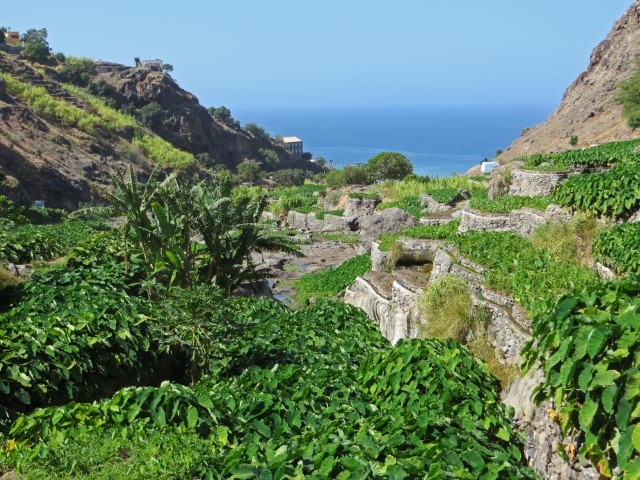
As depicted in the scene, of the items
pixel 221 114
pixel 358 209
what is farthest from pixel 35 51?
pixel 358 209

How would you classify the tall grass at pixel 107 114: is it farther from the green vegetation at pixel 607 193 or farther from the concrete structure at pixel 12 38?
the green vegetation at pixel 607 193

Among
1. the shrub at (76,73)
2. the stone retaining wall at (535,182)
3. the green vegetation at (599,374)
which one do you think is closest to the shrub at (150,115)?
the shrub at (76,73)

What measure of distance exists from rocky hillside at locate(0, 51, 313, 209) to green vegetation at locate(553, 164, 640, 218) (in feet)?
36.4

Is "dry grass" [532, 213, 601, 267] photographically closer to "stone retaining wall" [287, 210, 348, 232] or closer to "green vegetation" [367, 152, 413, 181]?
"stone retaining wall" [287, 210, 348, 232]

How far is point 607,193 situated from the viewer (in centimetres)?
1355

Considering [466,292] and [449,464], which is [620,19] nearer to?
[466,292]

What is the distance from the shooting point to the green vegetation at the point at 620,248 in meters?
10.2

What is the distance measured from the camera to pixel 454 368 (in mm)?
8070

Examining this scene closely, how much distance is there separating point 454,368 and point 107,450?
440cm

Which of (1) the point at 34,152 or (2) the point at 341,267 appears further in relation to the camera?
(1) the point at 34,152

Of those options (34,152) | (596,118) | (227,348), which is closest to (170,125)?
(34,152)

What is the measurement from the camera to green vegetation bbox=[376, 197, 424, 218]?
106ft

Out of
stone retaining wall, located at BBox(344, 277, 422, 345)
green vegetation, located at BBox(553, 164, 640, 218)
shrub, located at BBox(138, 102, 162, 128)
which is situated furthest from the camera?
shrub, located at BBox(138, 102, 162, 128)

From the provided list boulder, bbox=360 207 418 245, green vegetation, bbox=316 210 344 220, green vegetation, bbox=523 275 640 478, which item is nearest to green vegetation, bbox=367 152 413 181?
green vegetation, bbox=316 210 344 220
